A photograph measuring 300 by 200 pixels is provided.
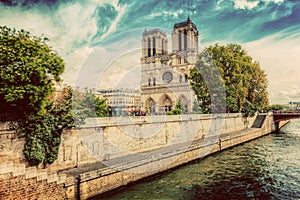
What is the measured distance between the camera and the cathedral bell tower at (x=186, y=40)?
48688 mm

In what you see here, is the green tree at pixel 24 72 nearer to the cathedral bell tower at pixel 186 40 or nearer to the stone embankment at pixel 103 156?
the stone embankment at pixel 103 156

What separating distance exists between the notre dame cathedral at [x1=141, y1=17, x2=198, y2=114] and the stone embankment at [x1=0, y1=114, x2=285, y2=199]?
78.9 feet

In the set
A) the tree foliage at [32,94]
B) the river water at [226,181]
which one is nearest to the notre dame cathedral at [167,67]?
the river water at [226,181]

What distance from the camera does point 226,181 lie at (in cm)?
1310

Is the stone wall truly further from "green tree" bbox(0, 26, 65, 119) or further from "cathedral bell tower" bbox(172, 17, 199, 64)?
"cathedral bell tower" bbox(172, 17, 199, 64)

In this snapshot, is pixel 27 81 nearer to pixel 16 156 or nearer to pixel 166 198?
pixel 16 156

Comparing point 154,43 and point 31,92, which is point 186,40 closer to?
point 154,43

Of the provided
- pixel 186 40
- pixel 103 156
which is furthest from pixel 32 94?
pixel 186 40

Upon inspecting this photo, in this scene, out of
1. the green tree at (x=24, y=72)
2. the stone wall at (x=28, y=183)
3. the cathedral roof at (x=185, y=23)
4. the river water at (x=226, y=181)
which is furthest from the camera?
the cathedral roof at (x=185, y=23)

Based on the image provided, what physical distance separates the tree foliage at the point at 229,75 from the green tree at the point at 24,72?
22168mm

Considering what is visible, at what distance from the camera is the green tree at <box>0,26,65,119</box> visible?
9477mm

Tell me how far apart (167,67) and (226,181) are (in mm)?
39437

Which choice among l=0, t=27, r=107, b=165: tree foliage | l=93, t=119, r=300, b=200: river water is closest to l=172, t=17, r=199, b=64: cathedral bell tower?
l=93, t=119, r=300, b=200: river water

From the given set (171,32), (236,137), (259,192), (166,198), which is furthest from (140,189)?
(171,32)
